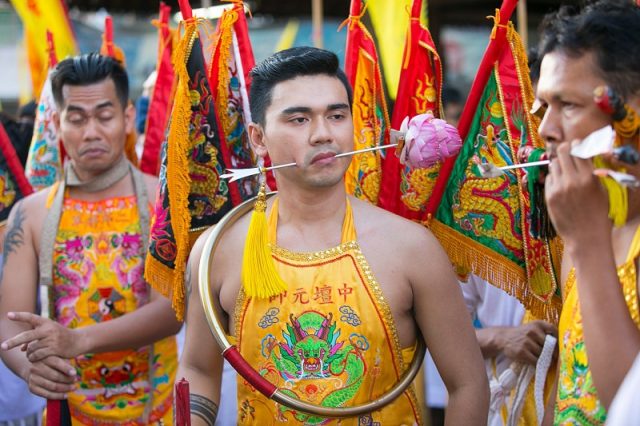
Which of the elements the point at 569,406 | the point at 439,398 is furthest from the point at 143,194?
the point at 439,398

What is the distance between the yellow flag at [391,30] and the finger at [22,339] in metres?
1.46

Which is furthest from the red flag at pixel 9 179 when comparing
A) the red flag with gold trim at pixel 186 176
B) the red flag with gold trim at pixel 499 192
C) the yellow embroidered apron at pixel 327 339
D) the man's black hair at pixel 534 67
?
the man's black hair at pixel 534 67

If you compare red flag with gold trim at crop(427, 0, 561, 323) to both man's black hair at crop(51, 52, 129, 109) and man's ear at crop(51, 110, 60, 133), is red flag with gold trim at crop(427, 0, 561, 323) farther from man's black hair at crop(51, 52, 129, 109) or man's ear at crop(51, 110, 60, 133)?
man's ear at crop(51, 110, 60, 133)

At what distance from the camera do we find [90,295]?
3.97 meters

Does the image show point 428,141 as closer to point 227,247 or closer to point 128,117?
point 227,247

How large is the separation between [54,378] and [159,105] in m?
1.51

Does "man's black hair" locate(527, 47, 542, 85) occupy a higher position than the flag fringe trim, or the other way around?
"man's black hair" locate(527, 47, 542, 85)

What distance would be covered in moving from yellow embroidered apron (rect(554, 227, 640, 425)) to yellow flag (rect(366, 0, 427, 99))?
4.27 feet

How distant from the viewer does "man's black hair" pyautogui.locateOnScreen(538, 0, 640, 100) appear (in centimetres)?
224

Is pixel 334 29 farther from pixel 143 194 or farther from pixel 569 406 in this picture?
pixel 569 406

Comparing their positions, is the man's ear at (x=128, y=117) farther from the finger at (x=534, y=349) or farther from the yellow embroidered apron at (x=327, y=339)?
the finger at (x=534, y=349)

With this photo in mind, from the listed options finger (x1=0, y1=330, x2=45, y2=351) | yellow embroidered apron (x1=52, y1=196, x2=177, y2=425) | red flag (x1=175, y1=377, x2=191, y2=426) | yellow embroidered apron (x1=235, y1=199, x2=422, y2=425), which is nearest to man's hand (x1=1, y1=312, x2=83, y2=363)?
finger (x1=0, y1=330, x2=45, y2=351)

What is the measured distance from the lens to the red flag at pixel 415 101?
3375 millimetres

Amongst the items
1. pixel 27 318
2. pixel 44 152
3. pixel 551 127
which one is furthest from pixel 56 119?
pixel 551 127
